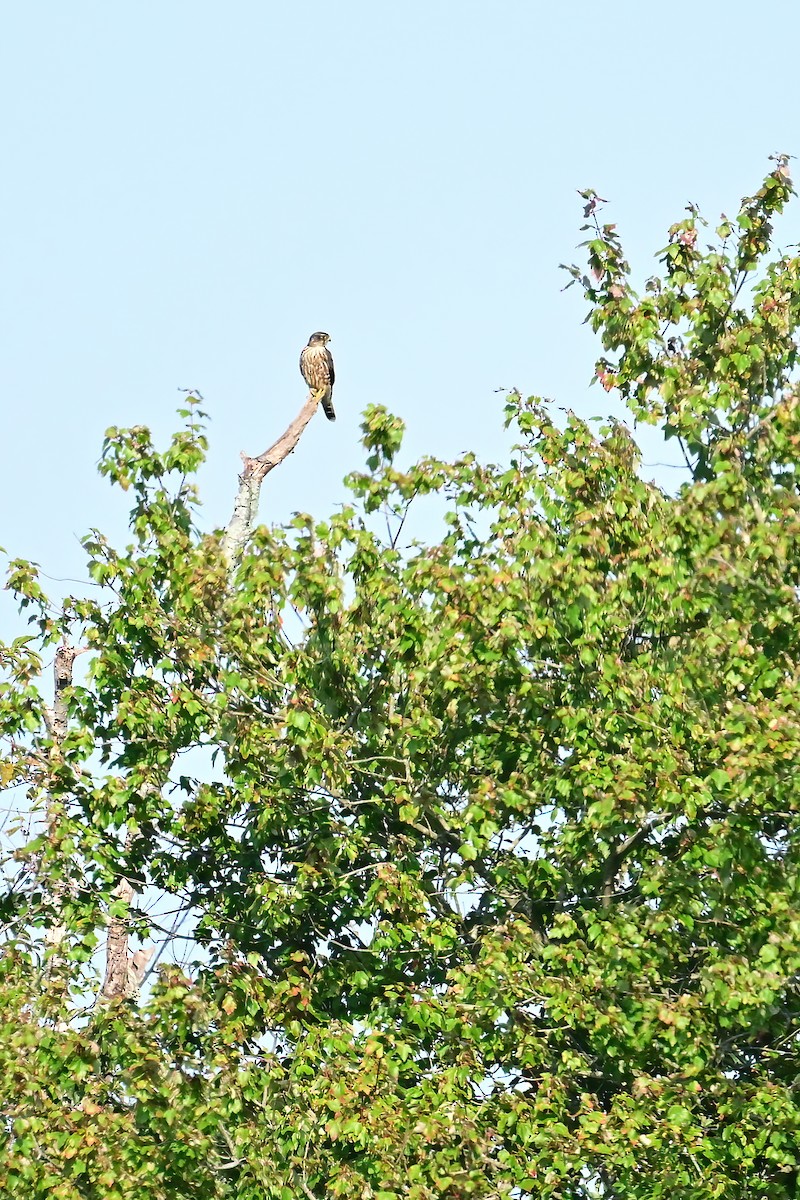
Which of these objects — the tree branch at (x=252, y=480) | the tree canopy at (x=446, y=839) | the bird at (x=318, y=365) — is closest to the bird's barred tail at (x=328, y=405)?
the bird at (x=318, y=365)

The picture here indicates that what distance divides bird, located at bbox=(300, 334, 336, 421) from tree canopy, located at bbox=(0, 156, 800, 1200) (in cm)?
635

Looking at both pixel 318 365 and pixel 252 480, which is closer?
pixel 252 480

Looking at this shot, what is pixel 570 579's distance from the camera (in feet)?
50.5

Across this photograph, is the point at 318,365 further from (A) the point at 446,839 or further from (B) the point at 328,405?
(A) the point at 446,839

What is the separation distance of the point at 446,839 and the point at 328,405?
27.8ft

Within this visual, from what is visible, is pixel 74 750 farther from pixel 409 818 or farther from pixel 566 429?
pixel 566 429

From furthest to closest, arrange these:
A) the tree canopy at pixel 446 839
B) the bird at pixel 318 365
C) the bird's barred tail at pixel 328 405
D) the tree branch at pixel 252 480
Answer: the bird at pixel 318 365 < the bird's barred tail at pixel 328 405 < the tree branch at pixel 252 480 < the tree canopy at pixel 446 839

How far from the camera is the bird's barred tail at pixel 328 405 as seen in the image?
75.3ft

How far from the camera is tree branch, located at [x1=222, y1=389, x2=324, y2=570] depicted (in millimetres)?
19766

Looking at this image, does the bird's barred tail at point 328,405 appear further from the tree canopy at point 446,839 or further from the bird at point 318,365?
the tree canopy at point 446,839

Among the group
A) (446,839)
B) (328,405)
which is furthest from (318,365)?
(446,839)

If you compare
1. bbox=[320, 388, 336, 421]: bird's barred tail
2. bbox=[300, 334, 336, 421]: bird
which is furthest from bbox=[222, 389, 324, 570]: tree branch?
bbox=[300, 334, 336, 421]: bird

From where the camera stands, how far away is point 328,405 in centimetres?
2305

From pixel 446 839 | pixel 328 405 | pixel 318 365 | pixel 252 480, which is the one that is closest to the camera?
pixel 446 839
